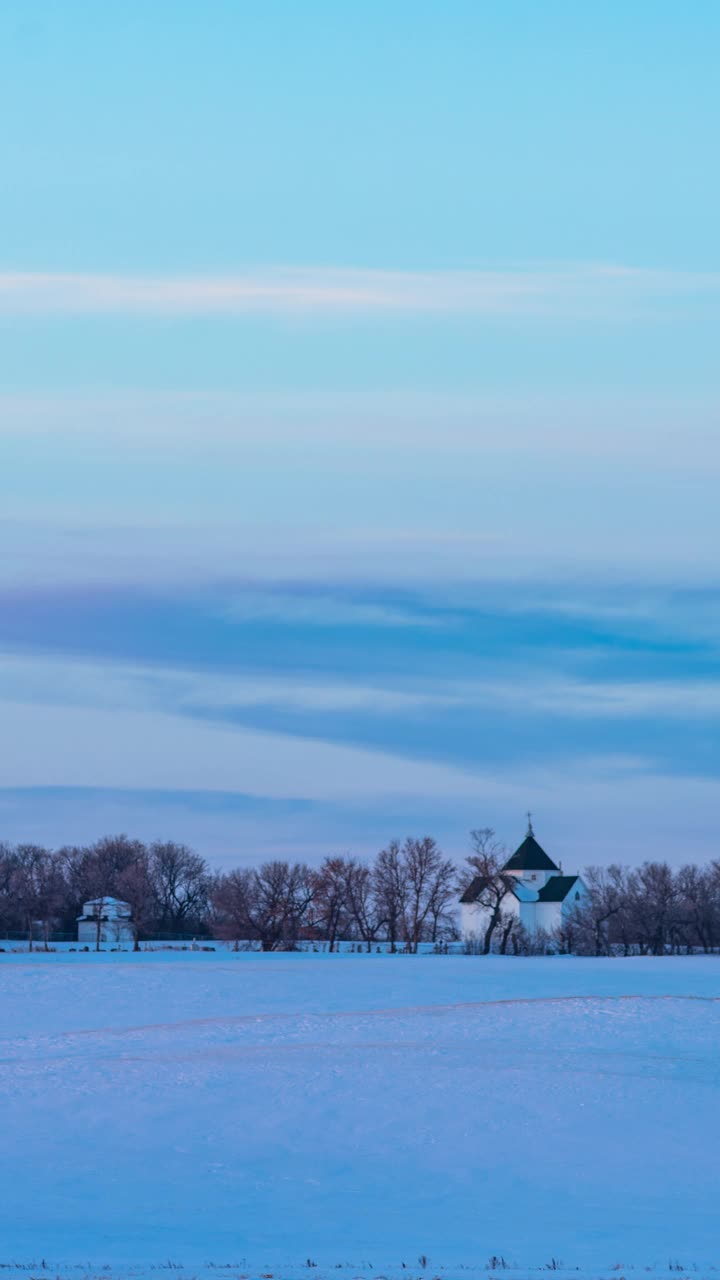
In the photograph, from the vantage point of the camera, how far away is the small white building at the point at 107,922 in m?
132

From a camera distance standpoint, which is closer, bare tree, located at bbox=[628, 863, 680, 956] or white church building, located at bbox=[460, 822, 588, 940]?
bare tree, located at bbox=[628, 863, 680, 956]

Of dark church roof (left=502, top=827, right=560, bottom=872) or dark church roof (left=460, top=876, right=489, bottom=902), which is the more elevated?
dark church roof (left=502, top=827, right=560, bottom=872)

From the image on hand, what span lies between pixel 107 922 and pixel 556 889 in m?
43.4

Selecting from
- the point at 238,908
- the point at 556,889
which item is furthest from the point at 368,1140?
the point at 556,889

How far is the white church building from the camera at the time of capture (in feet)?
468

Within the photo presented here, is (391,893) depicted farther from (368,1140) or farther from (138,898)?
(368,1140)

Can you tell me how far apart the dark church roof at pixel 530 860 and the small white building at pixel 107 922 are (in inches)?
1496

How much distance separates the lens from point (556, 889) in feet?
498

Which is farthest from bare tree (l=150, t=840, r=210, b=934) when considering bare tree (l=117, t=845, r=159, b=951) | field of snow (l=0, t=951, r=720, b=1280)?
field of snow (l=0, t=951, r=720, b=1280)

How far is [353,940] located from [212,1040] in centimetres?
9228

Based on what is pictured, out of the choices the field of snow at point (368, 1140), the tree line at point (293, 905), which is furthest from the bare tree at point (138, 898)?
the field of snow at point (368, 1140)

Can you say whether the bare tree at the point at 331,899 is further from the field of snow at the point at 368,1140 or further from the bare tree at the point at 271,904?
the field of snow at the point at 368,1140

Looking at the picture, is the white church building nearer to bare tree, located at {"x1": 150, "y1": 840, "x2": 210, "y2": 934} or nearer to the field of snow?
bare tree, located at {"x1": 150, "y1": 840, "x2": 210, "y2": 934}

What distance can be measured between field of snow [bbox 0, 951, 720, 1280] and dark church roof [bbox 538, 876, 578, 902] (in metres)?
106
